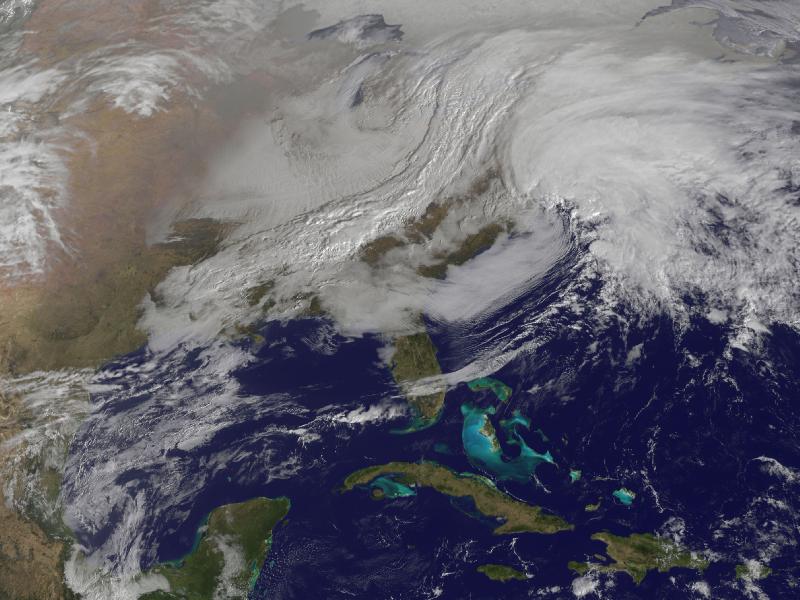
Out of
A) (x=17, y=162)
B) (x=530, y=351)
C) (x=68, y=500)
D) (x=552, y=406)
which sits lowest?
(x=68, y=500)

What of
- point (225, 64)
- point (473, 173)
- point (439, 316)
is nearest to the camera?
point (439, 316)

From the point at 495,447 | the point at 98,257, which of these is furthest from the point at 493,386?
the point at 98,257

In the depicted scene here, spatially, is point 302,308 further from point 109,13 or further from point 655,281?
point 109,13

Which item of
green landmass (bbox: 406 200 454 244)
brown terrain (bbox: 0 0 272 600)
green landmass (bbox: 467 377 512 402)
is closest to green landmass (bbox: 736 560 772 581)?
green landmass (bbox: 467 377 512 402)

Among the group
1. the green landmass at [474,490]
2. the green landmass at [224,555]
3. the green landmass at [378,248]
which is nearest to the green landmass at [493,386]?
the green landmass at [474,490]

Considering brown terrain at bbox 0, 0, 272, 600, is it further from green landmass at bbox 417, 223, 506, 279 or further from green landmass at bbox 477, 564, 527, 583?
green landmass at bbox 477, 564, 527, 583

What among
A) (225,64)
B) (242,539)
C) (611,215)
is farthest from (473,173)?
(242,539)
